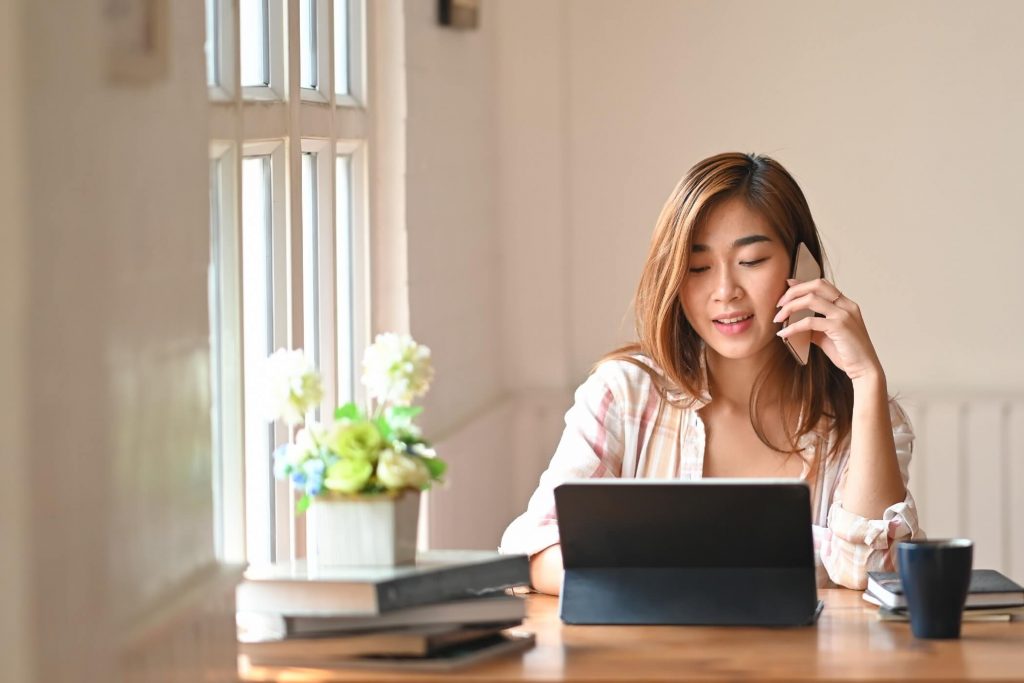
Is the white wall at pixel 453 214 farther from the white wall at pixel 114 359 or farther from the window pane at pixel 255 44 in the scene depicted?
the white wall at pixel 114 359

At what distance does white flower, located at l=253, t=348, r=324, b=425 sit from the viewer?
1586 millimetres

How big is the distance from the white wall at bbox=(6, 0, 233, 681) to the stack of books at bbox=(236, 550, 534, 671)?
0.05 m

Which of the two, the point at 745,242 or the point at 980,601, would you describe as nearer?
the point at 980,601

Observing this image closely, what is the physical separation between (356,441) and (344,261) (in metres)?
1.29

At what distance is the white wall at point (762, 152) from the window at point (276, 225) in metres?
1.16

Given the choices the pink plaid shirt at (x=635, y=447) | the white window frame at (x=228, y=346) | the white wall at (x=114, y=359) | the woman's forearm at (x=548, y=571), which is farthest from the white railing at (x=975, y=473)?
the white wall at (x=114, y=359)

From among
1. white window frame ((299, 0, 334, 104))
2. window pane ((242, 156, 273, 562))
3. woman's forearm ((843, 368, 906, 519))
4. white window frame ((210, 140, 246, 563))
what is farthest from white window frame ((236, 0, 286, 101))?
woman's forearm ((843, 368, 906, 519))

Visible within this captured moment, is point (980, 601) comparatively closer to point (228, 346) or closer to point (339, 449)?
point (339, 449)

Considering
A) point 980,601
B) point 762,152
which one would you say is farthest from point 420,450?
point 762,152

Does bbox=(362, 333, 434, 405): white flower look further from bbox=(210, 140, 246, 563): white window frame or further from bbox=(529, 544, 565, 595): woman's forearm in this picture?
bbox=(529, 544, 565, 595): woman's forearm

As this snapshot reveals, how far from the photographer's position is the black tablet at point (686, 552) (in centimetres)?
175

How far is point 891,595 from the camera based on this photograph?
181 cm

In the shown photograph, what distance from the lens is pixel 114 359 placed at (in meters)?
1.28

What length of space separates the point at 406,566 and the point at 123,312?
47 cm
